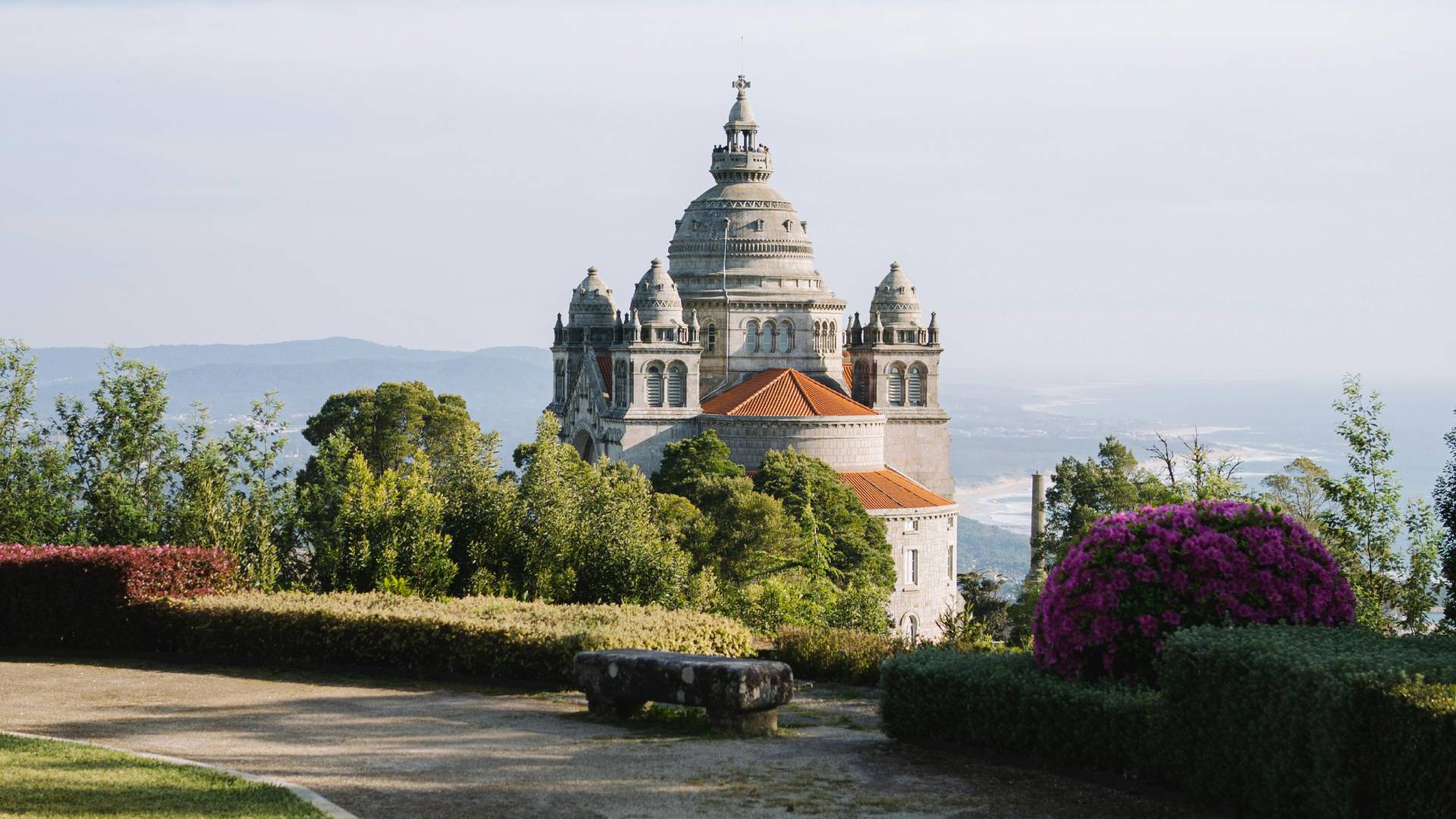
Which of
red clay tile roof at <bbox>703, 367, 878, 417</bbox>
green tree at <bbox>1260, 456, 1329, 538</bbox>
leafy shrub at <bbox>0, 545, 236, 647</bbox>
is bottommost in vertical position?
leafy shrub at <bbox>0, 545, 236, 647</bbox>

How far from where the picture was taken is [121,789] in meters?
16.1

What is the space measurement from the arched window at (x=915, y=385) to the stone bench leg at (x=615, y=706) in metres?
70.0

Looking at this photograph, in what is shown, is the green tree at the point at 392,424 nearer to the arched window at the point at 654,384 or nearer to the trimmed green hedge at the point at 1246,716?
the arched window at the point at 654,384

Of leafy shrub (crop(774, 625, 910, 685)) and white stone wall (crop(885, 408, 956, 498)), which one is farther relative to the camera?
white stone wall (crop(885, 408, 956, 498))

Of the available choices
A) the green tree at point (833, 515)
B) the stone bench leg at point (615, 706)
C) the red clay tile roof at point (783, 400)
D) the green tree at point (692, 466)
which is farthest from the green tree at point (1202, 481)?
the red clay tile roof at point (783, 400)

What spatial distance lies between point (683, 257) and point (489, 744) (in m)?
71.6

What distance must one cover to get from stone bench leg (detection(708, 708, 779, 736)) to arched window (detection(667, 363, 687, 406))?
207 ft

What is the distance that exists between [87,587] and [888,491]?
55240 mm

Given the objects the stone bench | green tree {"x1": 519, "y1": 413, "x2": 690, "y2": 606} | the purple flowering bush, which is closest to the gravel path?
the stone bench

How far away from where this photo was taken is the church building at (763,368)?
80625mm

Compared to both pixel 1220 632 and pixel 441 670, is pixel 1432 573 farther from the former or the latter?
pixel 441 670

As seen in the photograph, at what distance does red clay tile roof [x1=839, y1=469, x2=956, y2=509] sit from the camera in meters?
78.1

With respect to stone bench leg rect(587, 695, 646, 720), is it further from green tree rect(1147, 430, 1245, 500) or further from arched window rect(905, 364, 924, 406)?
arched window rect(905, 364, 924, 406)

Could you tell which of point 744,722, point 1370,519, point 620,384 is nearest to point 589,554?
point 744,722
